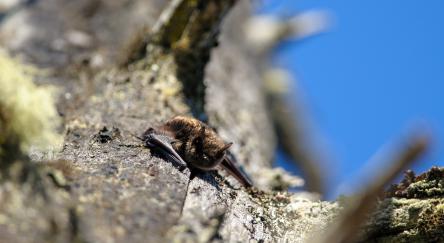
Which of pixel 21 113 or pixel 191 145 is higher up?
pixel 191 145

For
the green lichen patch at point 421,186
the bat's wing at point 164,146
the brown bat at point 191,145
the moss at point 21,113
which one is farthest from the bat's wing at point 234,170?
the moss at point 21,113

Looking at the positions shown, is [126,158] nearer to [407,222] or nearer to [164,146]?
[164,146]

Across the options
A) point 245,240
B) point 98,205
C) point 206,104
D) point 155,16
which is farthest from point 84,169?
point 155,16

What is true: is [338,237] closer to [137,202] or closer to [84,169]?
[137,202]

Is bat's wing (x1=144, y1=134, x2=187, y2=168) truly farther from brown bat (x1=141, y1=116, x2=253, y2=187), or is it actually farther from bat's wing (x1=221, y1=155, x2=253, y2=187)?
bat's wing (x1=221, y1=155, x2=253, y2=187)

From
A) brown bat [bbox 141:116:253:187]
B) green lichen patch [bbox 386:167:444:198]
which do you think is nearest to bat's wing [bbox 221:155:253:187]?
brown bat [bbox 141:116:253:187]

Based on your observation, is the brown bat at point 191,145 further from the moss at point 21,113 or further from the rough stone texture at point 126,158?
the moss at point 21,113

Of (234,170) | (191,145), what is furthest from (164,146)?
(234,170)

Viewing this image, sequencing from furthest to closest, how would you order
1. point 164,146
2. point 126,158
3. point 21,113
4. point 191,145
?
point 191,145, point 164,146, point 126,158, point 21,113
